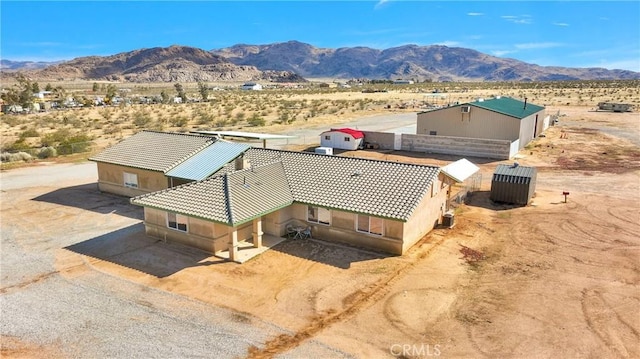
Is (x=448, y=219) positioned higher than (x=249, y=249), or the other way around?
(x=448, y=219)

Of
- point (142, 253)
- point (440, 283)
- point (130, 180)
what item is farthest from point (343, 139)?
point (440, 283)

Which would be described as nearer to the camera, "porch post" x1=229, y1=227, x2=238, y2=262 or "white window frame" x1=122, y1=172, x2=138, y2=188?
"porch post" x1=229, y1=227, x2=238, y2=262

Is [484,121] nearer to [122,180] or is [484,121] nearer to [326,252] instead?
[326,252]

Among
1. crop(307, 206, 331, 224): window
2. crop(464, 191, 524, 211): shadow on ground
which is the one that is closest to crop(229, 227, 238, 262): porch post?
crop(307, 206, 331, 224): window

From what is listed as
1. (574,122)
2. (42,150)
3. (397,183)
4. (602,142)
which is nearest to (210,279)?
(397,183)

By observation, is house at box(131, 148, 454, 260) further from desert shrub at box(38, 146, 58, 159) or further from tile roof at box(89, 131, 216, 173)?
desert shrub at box(38, 146, 58, 159)

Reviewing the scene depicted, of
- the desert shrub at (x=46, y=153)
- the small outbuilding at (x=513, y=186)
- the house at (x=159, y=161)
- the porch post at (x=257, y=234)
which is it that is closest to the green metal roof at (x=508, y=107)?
the small outbuilding at (x=513, y=186)

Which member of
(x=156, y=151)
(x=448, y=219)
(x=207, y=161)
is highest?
(x=156, y=151)
